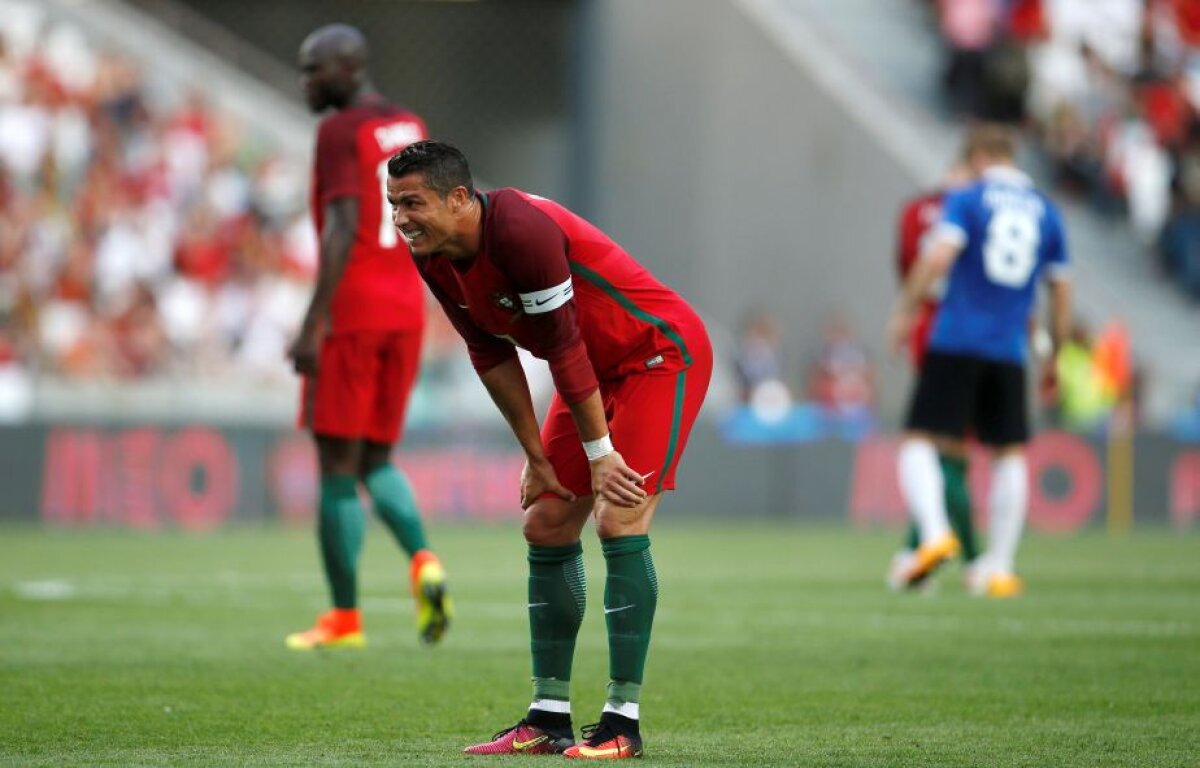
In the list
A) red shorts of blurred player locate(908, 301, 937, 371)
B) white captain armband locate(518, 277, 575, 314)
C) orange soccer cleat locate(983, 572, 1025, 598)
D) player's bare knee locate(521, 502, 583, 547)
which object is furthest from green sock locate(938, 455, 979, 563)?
white captain armband locate(518, 277, 575, 314)

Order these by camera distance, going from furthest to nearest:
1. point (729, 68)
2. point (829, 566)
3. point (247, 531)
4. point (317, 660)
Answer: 1. point (729, 68)
2. point (247, 531)
3. point (829, 566)
4. point (317, 660)

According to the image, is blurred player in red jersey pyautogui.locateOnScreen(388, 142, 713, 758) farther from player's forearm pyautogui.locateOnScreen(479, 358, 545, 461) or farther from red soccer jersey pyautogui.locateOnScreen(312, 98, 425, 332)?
red soccer jersey pyautogui.locateOnScreen(312, 98, 425, 332)

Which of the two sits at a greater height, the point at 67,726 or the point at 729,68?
the point at 729,68

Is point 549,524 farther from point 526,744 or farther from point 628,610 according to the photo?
point 526,744

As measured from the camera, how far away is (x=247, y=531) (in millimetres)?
18344

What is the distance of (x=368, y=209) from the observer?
8.55 metres

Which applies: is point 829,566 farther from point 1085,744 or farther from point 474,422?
point 1085,744

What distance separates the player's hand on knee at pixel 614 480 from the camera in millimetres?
5539

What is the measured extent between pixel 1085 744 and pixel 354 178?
13.3 ft

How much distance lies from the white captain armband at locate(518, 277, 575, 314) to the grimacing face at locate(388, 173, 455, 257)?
0.27 meters

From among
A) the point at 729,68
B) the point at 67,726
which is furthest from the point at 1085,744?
the point at 729,68

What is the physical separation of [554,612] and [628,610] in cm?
28

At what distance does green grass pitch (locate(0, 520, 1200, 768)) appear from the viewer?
5.63m

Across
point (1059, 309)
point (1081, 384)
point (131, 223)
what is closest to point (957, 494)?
point (1059, 309)
